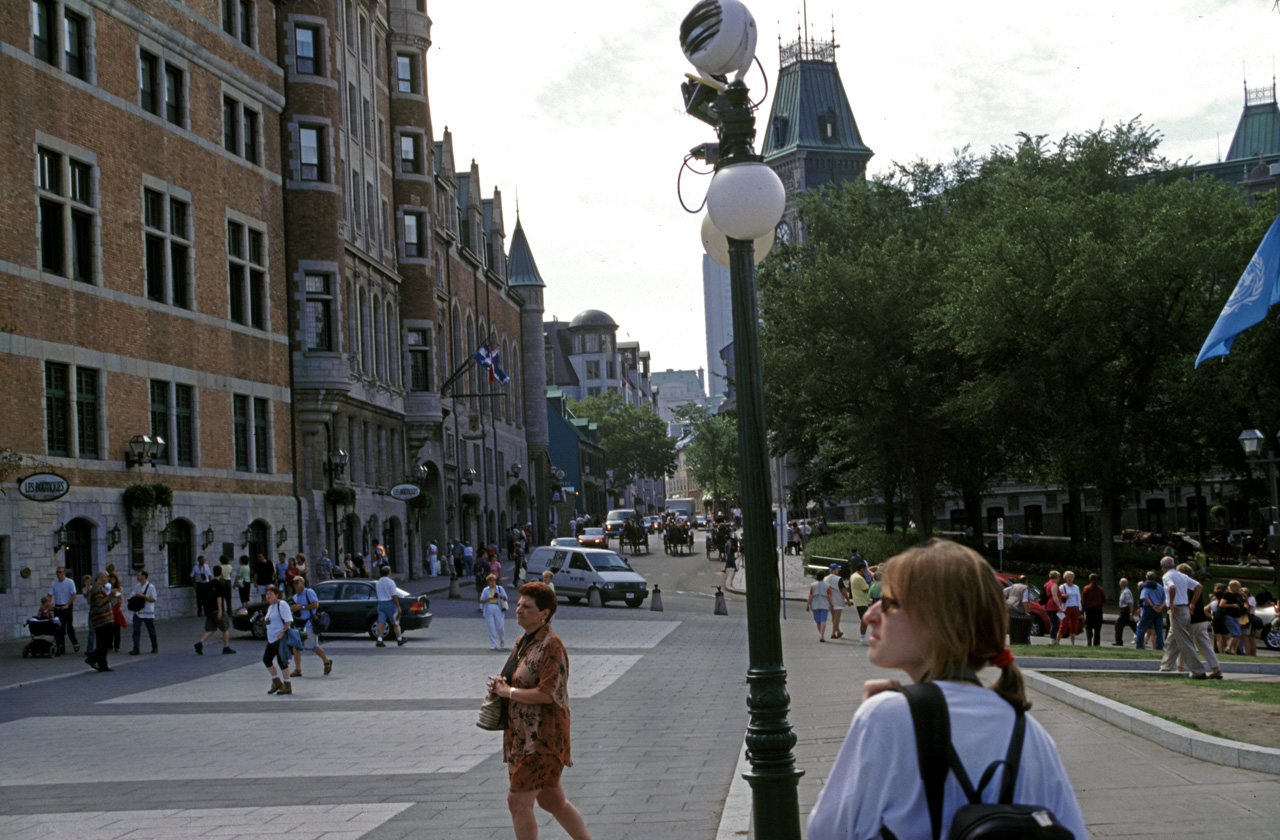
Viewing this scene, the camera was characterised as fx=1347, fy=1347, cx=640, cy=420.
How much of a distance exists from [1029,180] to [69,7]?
30106mm

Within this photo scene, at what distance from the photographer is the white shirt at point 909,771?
2727mm

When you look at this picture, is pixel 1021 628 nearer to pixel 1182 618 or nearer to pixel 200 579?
pixel 1182 618

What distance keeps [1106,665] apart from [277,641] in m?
11.7

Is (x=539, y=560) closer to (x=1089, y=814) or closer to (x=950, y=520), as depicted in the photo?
(x=1089, y=814)

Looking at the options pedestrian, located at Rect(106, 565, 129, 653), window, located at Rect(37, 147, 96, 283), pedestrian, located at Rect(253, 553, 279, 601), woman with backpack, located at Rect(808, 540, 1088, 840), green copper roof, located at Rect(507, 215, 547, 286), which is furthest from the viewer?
green copper roof, located at Rect(507, 215, 547, 286)

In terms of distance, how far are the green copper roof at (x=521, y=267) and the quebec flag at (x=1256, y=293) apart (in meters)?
71.9

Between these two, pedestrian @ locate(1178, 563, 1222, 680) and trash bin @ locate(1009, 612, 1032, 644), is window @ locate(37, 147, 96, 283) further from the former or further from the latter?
pedestrian @ locate(1178, 563, 1222, 680)

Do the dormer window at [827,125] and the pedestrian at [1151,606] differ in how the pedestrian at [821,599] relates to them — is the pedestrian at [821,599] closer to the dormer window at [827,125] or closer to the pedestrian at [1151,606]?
the pedestrian at [1151,606]

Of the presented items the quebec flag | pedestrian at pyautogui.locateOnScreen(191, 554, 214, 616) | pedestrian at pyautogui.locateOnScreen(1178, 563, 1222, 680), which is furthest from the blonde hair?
pedestrian at pyautogui.locateOnScreen(191, 554, 214, 616)

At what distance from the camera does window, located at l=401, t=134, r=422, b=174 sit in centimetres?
5369

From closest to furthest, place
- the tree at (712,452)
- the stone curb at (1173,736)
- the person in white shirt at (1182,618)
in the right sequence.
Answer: the stone curb at (1173,736), the person in white shirt at (1182,618), the tree at (712,452)

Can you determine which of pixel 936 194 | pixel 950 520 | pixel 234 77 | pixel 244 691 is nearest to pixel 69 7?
pixel 234 77

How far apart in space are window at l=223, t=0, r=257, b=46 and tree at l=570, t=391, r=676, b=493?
9677 cm

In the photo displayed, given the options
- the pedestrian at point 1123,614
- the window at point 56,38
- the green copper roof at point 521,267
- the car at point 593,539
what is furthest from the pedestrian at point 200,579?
the green copper roof at point 521,267
